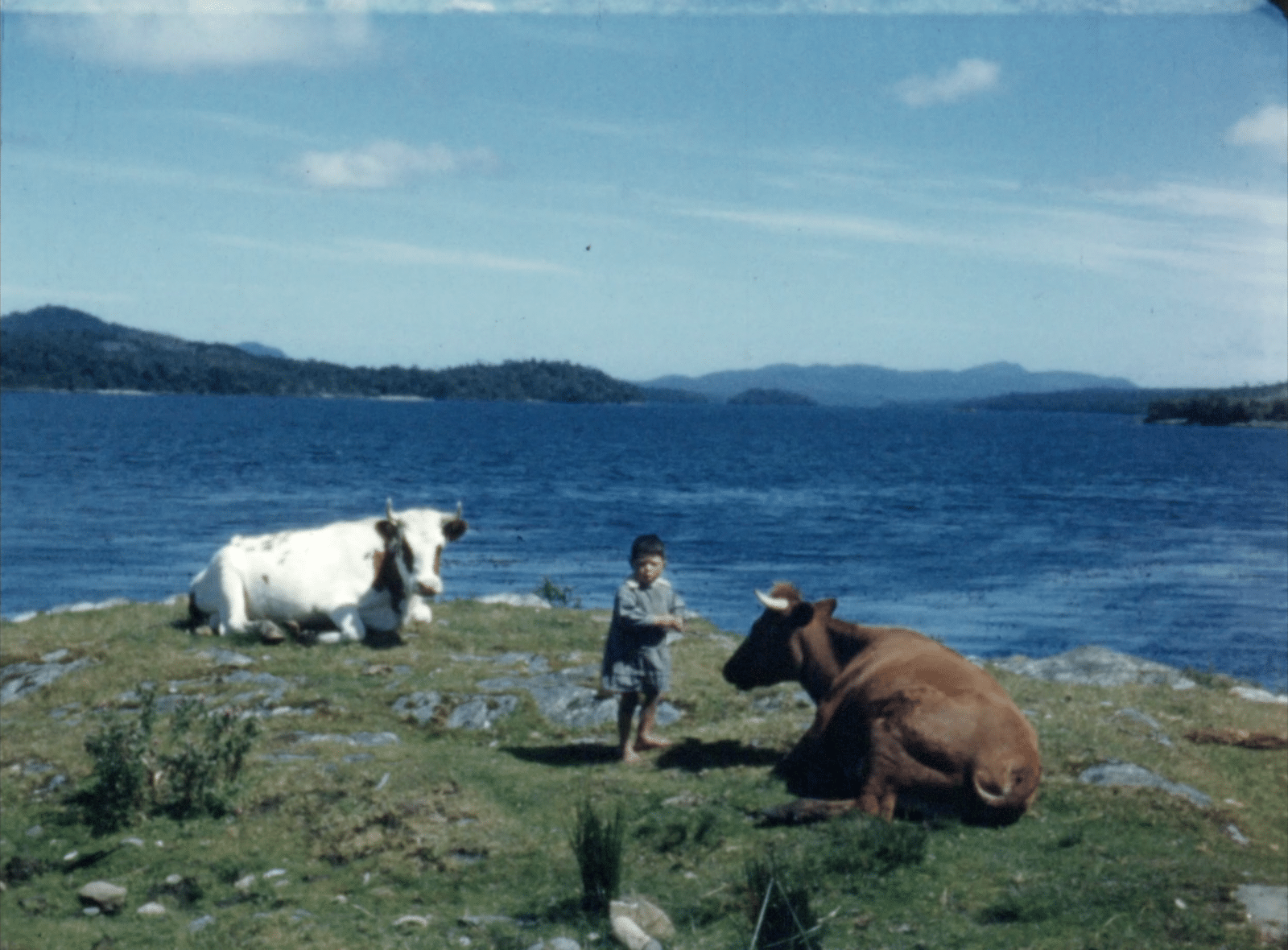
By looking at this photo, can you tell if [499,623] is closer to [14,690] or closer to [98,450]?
[14,690]

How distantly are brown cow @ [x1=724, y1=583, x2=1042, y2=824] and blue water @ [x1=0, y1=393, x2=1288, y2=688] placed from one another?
17.0 meters

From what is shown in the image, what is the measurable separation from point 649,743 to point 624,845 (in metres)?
2.61

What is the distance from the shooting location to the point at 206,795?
423 inches

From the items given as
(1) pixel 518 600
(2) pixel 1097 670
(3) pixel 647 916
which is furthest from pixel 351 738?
(1) pixel 518 600

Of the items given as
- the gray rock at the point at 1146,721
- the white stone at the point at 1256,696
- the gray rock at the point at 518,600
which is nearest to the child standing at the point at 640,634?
the gray rock at the point at 1146,721

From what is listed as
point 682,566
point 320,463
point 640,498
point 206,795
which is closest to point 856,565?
point 682,566

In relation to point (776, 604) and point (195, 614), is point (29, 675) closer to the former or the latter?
point (195, 614)

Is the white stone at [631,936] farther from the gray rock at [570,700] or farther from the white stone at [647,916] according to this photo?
the gray rock at [570,700]

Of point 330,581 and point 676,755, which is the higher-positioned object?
point 330,581

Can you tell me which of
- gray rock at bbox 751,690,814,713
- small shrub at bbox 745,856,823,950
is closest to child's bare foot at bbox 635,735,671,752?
gray rock at bbox 751,690,814,713

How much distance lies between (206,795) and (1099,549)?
58577mm

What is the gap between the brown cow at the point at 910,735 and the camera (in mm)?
9383

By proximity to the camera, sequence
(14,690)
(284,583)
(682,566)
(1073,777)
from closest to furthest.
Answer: (1073,777) → (14,690) → (284,583) → (682,566)

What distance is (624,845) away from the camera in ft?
30.4
